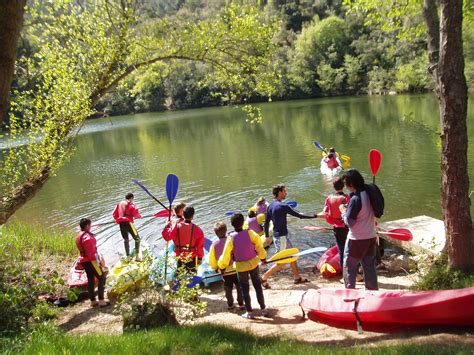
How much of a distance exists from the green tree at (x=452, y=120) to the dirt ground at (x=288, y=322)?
1.27 m

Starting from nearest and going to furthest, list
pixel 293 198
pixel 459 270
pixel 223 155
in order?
pixel 459 270 < pixel 293 198 < pixel 223 155

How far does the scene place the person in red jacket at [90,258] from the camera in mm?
6500

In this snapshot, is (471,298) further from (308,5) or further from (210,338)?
(308,5)

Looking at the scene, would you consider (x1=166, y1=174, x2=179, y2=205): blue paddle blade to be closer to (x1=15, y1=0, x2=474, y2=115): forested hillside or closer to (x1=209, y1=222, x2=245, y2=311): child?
(x1=209, y1=222, x2=245, y2=311): child

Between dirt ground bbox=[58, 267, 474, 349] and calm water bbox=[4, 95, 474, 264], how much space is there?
283cm

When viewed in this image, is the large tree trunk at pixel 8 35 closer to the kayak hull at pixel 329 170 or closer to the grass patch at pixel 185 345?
the grass patch at pixel 185 345

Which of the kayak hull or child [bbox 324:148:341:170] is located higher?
child [bbox 324:148:341:170]

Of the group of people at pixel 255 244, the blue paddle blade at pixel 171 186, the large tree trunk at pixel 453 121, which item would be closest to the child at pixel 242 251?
Answer: the group of people at pixel 255 244

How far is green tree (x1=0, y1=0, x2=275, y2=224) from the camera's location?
776 cm

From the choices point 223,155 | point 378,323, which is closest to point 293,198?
point 378,323

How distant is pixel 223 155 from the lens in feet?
80.0

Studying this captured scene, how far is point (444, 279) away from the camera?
15.7 ft

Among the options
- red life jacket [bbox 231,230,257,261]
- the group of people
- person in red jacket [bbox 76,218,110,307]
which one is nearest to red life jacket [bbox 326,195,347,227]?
the group of people

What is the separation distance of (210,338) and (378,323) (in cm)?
181
